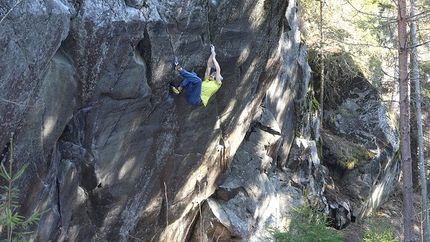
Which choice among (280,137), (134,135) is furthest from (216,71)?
(280,137)

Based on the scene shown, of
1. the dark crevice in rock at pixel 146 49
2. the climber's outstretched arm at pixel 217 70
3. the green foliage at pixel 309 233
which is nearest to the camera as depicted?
the green foliage at pixel 309 233

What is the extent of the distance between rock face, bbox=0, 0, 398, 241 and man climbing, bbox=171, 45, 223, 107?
21cm

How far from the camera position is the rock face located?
7676 millimetres

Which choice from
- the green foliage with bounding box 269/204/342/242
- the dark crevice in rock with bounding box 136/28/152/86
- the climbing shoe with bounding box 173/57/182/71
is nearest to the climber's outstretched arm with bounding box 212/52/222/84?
the climbing shoe with bounding box 173/57/182/71

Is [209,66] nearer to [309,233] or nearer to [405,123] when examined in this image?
[309,233]

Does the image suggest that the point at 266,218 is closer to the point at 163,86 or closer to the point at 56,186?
the point at 163,86

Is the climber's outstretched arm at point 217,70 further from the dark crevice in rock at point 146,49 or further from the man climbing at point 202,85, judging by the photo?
the dark crevice in rock at point 146,49

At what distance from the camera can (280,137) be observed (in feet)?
48.5

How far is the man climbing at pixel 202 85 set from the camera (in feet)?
32.3

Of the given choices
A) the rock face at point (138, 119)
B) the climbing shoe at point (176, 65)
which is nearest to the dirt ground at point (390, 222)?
the rock face at point (138, 119)

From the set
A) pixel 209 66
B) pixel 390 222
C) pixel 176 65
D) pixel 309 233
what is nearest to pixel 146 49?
pixel 176 65

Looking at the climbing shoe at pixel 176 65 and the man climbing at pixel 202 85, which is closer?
the climbing shoe at pixel 176 65

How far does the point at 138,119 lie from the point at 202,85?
150cm

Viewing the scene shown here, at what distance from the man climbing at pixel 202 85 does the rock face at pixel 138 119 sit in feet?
0.68
